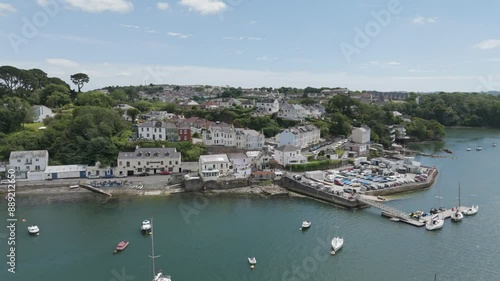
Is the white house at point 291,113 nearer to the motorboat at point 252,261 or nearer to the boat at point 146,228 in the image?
the boat at point 146,228

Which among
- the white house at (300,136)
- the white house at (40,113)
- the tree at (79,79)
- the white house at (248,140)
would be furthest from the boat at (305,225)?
the tree at (79,79)

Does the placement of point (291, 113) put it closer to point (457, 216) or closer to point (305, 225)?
point (457, 216)

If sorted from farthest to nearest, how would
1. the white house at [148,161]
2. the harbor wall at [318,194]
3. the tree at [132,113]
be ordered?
the tree at [132,113] < the white house at [148,161] < the harbor wall at [318,194]

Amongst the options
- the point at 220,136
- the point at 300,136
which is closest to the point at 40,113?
the point at 220,136

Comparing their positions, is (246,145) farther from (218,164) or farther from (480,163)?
(480,163)

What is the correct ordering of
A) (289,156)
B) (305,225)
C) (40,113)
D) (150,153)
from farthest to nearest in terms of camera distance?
(40,113)
(289,156)
(150,153)
(305,225)

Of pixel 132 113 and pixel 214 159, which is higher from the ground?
pixel 132 113

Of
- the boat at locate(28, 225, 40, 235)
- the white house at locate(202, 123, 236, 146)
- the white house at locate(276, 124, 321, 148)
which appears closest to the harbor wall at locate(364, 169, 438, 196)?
the white house at locate(276, 124, 321, 148)
